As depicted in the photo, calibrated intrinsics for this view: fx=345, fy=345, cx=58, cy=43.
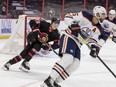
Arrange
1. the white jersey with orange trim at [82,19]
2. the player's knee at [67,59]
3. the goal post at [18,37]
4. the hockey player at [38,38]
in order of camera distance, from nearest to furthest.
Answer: the player's knee at [67,59], the white jersey with orange trim at [82,19], the hockey player at [38,38], the goal post at [18,37]

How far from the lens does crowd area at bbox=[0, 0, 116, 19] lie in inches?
373

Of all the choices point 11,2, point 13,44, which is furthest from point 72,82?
point 11,2

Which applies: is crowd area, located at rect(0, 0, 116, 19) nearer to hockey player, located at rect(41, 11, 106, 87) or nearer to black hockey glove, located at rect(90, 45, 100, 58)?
black hockey glove, located at rect(90, 45, 100, 58)

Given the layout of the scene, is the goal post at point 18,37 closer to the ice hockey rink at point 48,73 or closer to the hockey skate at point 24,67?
the ice hockey rink at point 48,73

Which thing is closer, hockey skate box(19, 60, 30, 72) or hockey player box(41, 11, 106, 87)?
hockey player box(41, 11, 106, 87)

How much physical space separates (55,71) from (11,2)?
6.69 meters

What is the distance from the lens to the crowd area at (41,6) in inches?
373

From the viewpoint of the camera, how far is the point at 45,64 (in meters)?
5.09

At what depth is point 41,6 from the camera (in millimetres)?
10180

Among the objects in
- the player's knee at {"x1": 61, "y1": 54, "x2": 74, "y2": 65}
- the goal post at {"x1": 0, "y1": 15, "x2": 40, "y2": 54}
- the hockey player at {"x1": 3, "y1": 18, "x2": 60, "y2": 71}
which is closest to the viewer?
the player's knee at {"x1": 61, "y1": 54, "x2": 74, "y2": 65}

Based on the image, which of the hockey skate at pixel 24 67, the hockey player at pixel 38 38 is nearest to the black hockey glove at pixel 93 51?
the hockey player at pixel 38 38

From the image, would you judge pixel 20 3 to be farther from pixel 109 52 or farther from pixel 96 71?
pixel 96 71

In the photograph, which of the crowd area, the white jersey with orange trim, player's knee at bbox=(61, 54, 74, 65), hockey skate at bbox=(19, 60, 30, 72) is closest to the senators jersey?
hockey skate at bbox=(19, 60, 30, 72)

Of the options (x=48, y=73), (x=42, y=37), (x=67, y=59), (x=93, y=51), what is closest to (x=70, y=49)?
(x=67, y=59)
